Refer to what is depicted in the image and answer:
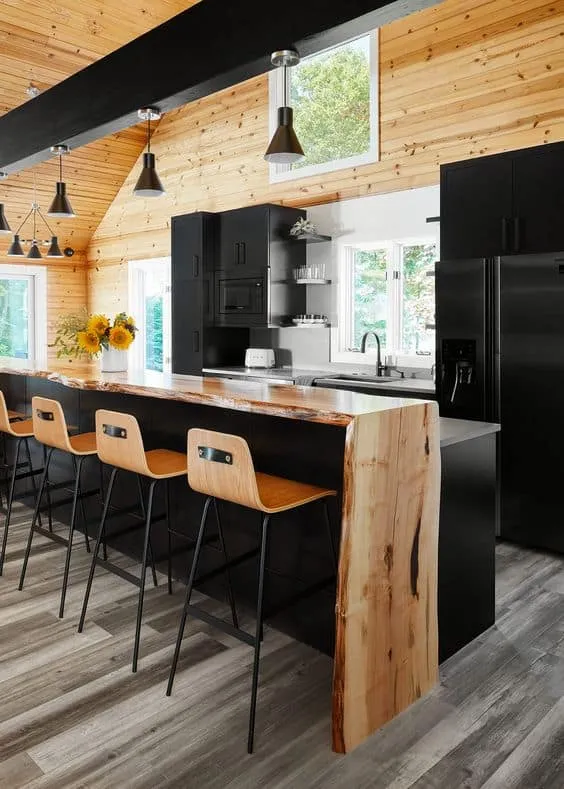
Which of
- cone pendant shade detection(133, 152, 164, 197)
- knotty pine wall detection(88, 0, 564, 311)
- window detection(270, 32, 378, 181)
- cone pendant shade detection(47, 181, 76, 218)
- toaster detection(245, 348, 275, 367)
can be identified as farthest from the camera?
toaster detection(245, 348, 275, 367)

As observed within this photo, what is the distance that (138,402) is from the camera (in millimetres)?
3668

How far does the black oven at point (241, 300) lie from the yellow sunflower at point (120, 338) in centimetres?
218

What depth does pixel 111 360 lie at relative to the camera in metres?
3.88

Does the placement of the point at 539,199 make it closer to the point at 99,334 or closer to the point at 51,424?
the point at 99,334

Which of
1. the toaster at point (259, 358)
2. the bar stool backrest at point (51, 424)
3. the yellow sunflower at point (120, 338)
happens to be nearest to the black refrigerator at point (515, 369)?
the yellow sunflower at point (120, 338)

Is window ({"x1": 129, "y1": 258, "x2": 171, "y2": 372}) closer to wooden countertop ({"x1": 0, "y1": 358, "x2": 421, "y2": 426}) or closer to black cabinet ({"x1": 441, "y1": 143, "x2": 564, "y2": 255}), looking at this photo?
wooden countertop ({"x1": 0, "y1": 358, "x2": 421, "y2": 426})

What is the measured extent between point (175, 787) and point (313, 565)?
3.30ft

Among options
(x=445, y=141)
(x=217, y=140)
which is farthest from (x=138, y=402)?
(x=217, y=140)

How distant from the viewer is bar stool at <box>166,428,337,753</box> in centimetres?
219

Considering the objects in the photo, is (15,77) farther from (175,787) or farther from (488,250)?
(175,787)

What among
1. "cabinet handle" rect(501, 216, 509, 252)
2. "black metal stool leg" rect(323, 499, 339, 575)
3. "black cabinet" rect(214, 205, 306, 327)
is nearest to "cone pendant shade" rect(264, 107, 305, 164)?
"black metal stool leg" rect(323, 499, 339, 575)

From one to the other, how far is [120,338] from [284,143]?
1517mm

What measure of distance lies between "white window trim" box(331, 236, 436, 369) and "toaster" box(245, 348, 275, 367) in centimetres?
63

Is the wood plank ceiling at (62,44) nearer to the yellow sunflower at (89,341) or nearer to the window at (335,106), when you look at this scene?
the window at (335,106)
